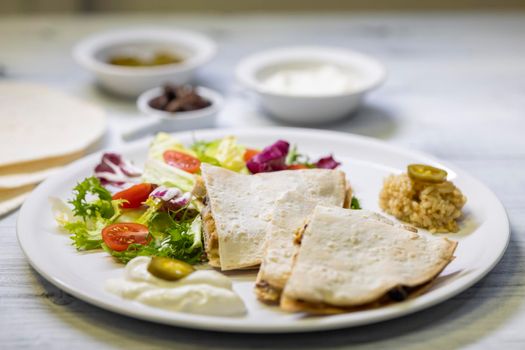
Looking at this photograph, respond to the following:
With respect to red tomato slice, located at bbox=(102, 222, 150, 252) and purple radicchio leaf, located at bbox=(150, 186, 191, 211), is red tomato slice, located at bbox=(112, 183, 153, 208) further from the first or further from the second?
red tomato slice, located at bbox=(102, 222, 150, 252)

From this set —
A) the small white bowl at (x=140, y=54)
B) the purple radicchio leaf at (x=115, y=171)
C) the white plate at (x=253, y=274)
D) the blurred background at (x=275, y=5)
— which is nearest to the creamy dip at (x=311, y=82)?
the small white bowl at (x=140, y=54)

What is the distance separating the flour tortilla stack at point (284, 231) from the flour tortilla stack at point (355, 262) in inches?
3.4

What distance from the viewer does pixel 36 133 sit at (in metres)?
5.11

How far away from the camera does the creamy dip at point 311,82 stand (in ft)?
18.8

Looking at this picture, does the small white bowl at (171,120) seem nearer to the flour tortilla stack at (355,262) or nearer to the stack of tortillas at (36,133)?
the stack of tortillas at (36,133)

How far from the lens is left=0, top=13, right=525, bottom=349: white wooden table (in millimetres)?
2973

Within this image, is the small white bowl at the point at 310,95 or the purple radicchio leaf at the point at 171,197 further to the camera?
the small white bowl at the point at 310,95

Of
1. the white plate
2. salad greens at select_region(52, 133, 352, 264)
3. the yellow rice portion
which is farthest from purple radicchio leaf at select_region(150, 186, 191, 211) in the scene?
the yellow rice portion

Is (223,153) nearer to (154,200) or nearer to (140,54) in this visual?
(154,200)

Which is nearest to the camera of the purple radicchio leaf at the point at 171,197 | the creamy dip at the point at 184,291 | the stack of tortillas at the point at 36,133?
the creamy dip at the point at 184,291

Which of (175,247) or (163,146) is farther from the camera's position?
(163,146)

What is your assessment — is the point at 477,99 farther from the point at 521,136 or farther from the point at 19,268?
the point at 19,268

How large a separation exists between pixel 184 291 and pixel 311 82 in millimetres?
3237

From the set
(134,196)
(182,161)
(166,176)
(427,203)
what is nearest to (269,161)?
(182,161)
